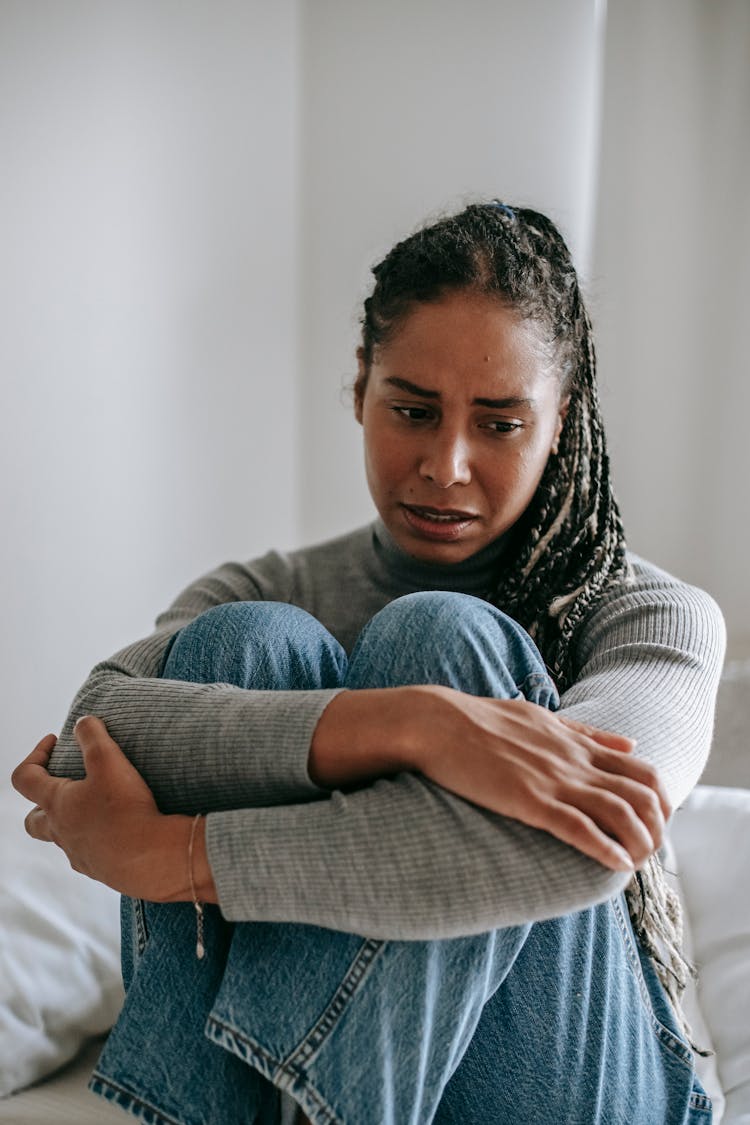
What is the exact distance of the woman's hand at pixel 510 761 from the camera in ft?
2.35

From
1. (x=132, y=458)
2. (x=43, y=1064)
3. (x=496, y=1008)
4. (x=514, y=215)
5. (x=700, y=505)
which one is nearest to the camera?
(x=496, y=1008)

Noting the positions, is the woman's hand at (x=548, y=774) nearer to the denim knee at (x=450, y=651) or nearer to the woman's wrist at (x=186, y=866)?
the denim knee at (x=450, y=651)

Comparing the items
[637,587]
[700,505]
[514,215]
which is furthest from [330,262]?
[637,587]

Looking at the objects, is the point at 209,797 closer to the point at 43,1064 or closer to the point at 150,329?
the point at 43,1064

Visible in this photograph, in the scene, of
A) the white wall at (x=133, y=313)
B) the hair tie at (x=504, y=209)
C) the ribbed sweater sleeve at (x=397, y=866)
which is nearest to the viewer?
the ribbed sweater sleeve at (x=397, y=866)

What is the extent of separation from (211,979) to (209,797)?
13 cm

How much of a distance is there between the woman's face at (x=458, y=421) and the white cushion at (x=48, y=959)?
0.51 meters

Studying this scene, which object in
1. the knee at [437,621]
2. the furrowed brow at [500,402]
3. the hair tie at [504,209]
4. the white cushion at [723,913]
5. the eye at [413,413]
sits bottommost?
the white cushion at [723,913]

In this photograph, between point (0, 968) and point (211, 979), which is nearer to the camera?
point (211, 979)

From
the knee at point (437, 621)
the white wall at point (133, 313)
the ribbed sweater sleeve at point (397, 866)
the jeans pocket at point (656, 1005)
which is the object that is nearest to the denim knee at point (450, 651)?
the knee at point (437, 621)

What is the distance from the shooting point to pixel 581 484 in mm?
1164

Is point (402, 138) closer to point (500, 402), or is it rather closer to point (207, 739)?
point (500, 402)

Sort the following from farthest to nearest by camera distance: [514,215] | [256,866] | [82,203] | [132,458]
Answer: [132,458] < [82,203] < [514,215] < [256,866]

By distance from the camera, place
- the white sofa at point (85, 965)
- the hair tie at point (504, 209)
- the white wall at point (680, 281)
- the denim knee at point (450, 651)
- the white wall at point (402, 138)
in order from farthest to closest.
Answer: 1. the white wall at point (402, 138)
2. the white wall at point (680, 281)
3. the hair tie at point (504, 209)
4. the white sofa at point (85, 965)
5. the denim knee at point (450, 651)
